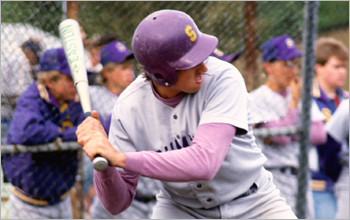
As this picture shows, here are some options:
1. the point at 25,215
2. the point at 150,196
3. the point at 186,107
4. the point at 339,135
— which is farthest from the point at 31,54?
the point at 339,135

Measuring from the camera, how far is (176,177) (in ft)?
5.78

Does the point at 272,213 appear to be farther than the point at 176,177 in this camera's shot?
Yes

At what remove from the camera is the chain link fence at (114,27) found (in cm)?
339

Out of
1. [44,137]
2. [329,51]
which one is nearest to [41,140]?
[44,137]

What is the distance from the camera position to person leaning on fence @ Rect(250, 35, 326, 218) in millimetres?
3807

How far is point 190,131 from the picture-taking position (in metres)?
2.07

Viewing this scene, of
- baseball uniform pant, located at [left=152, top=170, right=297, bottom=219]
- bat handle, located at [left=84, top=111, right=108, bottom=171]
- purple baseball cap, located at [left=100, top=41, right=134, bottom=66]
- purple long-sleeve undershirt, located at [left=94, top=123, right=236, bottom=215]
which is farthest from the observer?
purple baseball cap, located at [left=100, top=41, right=134, bottom=66]

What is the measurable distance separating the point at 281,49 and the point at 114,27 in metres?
1.40

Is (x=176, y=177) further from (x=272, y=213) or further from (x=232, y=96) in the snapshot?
(x=272, y=213)

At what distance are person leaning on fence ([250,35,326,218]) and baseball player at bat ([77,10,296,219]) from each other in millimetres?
1520

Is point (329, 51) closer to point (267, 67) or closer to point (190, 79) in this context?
point (267, 67)

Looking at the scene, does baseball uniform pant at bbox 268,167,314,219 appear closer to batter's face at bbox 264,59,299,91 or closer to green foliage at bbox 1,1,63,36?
batter's face at bbox 264,59,299,91

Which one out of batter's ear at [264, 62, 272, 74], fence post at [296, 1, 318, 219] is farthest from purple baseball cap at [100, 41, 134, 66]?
fence post at [296, 1, 318, 219]

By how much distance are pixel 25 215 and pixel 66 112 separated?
78 centimetres
